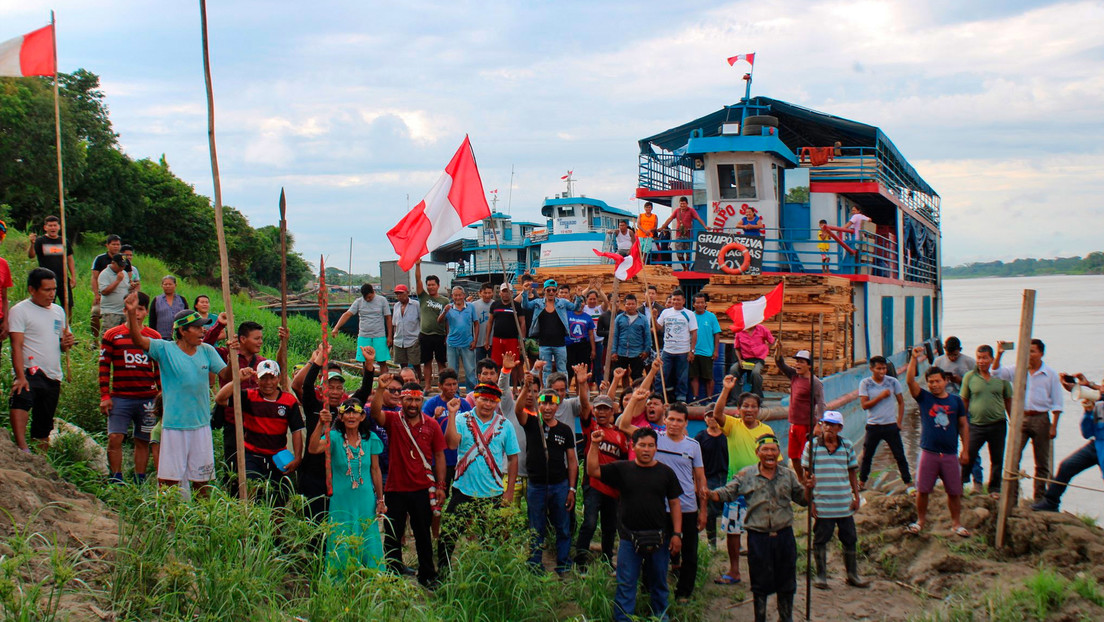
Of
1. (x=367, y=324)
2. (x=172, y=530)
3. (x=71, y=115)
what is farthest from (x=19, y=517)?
(x=71, y=115)

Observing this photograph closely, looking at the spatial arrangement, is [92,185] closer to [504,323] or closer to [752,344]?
[504,323]

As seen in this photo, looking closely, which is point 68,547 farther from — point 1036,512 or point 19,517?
point 1036,512

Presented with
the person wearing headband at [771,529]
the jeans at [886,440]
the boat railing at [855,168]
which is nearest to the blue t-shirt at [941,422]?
the jeans at [886,440]

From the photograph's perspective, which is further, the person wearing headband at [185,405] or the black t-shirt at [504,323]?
the black t-shirt at [504,323]

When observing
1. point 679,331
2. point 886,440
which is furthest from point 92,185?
point 886,440

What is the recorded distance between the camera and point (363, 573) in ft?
17.6

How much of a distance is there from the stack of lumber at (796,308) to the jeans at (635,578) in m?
7.48

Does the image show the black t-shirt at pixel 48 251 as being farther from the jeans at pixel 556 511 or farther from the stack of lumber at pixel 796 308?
the stack of lumber at pixel 796 308

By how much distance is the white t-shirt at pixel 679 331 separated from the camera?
36.7ft

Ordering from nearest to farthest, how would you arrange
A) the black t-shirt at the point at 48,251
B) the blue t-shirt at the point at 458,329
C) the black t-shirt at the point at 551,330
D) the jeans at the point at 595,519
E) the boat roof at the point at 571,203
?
the jeans at the point at 595,519 < the black t-shirt at the point at 48,251 < the black t-shirt at the point at 551,330 < the blue t-shirt at the point at 458,329 < the boat roof at the point at 571,203

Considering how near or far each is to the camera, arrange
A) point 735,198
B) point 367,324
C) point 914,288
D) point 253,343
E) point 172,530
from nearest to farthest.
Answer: point 172,530, point 253,343, point 367,324, point 735,198, point 914,288

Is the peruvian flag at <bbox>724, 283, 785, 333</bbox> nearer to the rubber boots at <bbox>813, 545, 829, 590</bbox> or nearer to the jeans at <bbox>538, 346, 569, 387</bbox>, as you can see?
the jeans at <bbox>538, 346, 569, 387</bbox>

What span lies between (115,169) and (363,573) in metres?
22.0

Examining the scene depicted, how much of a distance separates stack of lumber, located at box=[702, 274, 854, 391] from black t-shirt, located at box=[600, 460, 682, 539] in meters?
7.40
